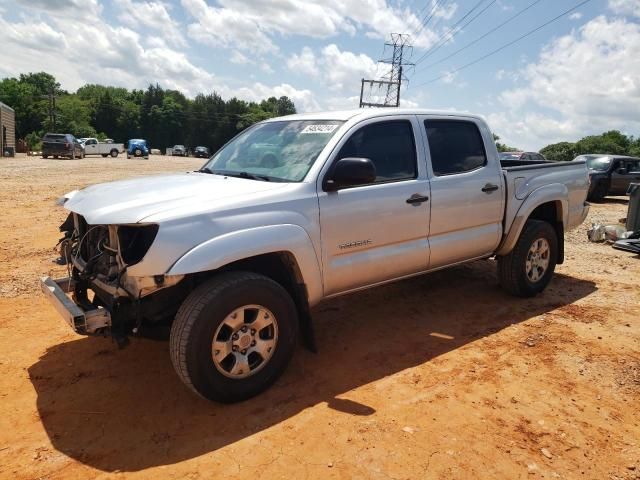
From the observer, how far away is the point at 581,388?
11.8 feet

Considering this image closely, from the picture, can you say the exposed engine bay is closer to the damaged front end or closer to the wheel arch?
the damaged front end

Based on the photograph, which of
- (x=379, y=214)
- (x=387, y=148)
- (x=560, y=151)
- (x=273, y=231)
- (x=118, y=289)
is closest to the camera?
(x=118, y=289)

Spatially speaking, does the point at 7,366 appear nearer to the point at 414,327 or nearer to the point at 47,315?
the point at 47,315

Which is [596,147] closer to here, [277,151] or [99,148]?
[99,148]

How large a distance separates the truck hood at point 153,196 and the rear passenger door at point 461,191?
5.36ft

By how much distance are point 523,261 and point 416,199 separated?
1884 millimetres

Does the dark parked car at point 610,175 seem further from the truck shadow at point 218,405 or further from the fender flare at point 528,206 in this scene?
the truck shadow at point 218,405

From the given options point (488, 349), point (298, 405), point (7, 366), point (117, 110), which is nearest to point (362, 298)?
point (488, 349)

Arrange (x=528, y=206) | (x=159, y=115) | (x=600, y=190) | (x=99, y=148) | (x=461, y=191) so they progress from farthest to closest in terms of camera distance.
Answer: (x=159, y=115), (x=99, y=148), (x=600, y=190), (x=528, y=206), (x=461, y=191)

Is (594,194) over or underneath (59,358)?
over

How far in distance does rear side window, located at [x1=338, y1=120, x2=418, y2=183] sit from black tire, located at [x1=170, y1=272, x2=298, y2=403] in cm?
128

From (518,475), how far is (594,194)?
16393 mm

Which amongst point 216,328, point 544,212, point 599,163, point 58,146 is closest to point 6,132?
point 58,146

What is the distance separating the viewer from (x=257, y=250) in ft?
10.5
